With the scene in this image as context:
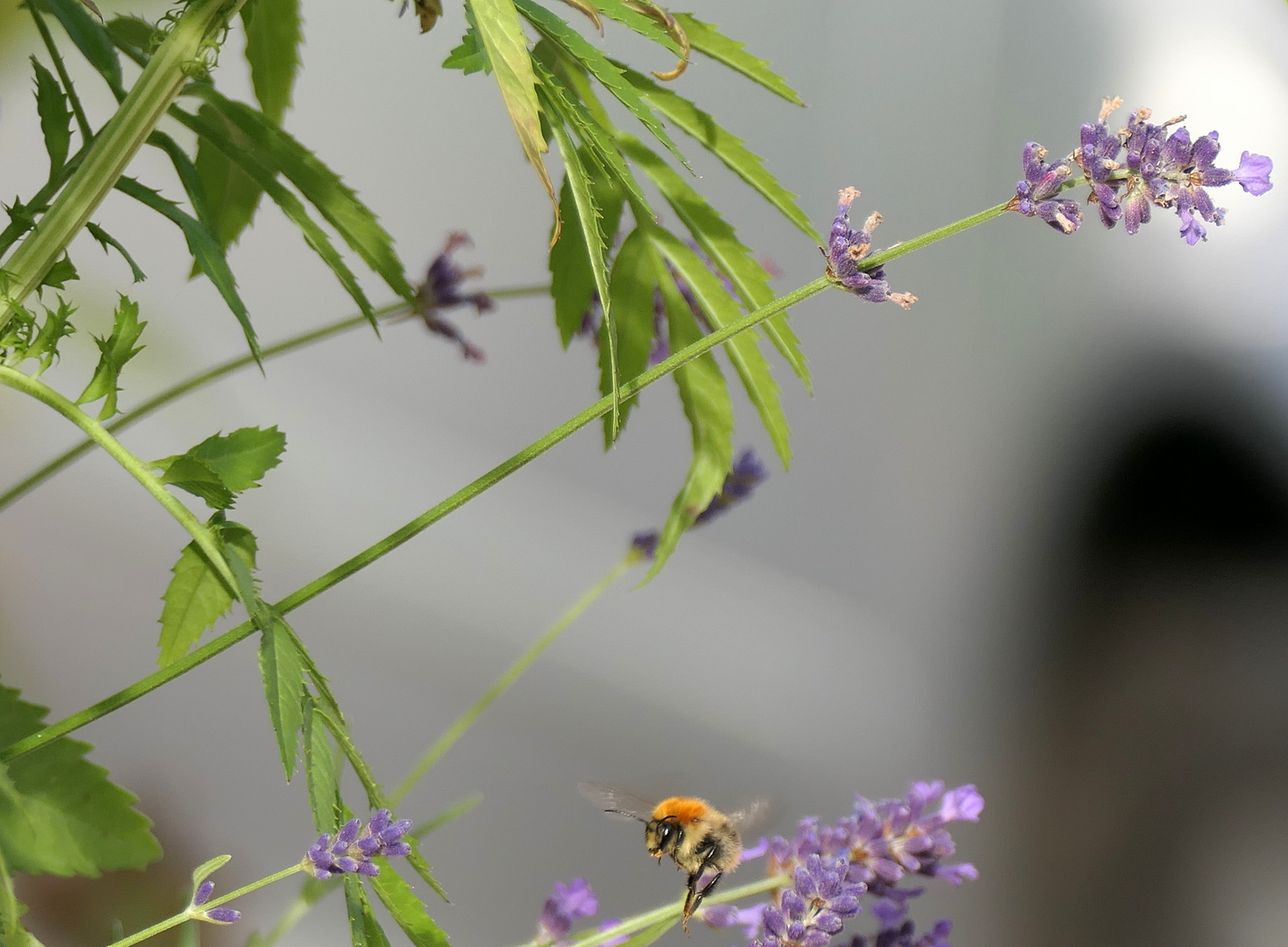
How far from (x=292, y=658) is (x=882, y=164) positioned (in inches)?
38.9

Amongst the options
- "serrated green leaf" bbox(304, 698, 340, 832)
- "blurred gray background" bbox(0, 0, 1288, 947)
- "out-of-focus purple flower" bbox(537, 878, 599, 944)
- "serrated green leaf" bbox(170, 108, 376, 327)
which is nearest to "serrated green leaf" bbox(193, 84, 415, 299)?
"serrated green leaf" bbox(170, 108, 376, 327)

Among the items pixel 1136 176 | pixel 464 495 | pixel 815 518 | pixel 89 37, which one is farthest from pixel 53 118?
pixel 815 518

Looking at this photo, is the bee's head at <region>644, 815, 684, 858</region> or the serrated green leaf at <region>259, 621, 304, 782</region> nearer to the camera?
the serrated green leaf at <region>259, 621, 304, 782</region>

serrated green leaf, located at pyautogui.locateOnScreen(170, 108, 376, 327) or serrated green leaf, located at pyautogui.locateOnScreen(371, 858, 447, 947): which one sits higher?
serrated green leaf, located at pyautogui.locateOnScreen(170, 108, 376, 327)

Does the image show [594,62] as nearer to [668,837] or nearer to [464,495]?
[464,495]

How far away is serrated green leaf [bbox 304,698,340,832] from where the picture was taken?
167mm

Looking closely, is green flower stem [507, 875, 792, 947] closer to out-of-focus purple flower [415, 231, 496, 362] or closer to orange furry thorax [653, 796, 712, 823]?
orange furry thorax [653, 796, 712, 823]

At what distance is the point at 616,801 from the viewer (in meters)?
0.39

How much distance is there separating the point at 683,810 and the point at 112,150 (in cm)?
31

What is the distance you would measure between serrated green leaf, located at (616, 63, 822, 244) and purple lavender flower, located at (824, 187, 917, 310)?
0.03m

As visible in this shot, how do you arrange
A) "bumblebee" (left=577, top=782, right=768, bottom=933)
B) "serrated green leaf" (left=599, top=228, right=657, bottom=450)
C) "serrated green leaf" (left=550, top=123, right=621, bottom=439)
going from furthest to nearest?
"bumblebee" (left=577, top=782, right=768, bottom=933), "serrated green leaf" (left=599, top=228, right=657, bottom=450), "serrated green leaf" (left=550, top=123, right=621, bottom=439)

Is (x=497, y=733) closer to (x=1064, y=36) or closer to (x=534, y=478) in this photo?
(x=534, y=478)

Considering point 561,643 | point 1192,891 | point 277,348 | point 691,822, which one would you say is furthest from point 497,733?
point 1192,891

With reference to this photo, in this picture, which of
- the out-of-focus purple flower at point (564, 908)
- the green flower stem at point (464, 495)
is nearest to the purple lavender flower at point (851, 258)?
the green flower stem at point (464, 495)
